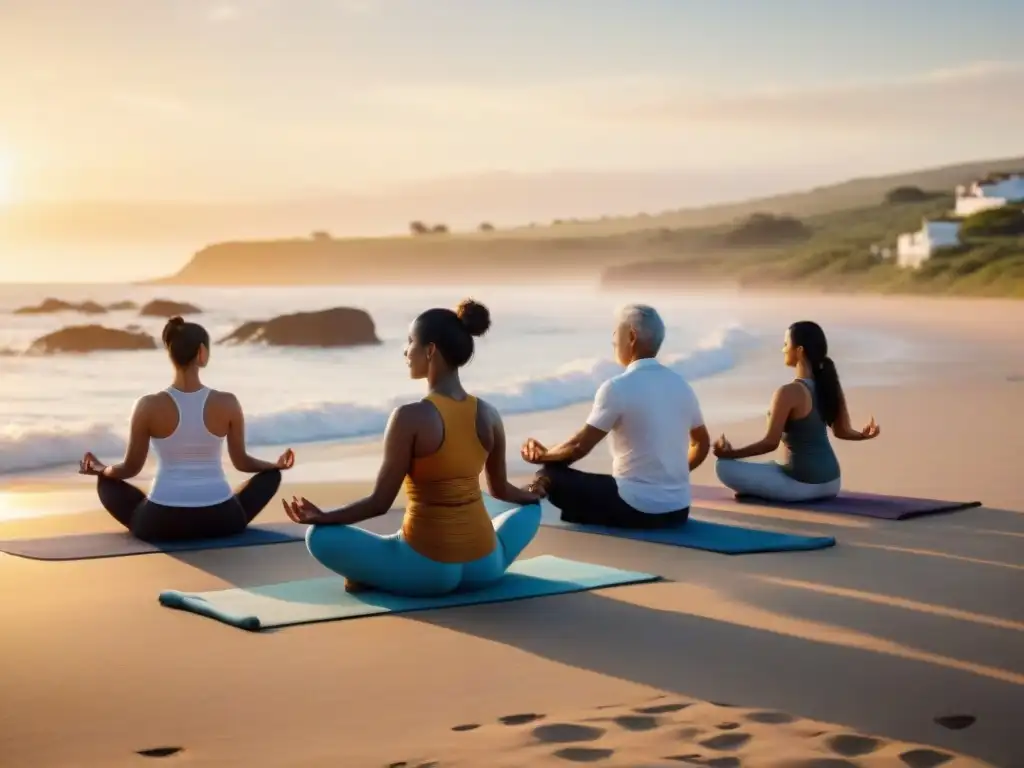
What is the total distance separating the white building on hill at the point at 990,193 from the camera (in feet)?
161

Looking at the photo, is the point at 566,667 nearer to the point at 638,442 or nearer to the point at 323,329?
the point at 638,442

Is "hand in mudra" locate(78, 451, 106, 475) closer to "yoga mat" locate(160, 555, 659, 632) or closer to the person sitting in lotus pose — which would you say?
"yoga mat" locate(160, 555, 659, 632)

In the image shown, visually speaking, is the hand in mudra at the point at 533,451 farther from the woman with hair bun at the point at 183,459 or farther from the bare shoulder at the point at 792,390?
the bare shoulder at the point at 792,390

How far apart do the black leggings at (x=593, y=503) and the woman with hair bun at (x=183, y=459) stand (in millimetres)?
1162

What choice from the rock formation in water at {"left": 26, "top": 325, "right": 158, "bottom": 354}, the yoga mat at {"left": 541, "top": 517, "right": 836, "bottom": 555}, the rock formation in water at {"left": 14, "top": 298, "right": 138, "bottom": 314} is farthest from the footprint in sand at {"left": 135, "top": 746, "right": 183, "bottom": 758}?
the rock formation in water at {"left": 14, "top": 298, "right": 138, "bottom": 314}

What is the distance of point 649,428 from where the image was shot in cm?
593

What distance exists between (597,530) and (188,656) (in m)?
2.41

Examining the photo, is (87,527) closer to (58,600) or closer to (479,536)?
(58,600)

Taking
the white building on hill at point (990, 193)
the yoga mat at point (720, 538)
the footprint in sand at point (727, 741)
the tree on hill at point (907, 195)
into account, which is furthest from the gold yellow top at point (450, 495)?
the tree on hill at point (907, 195)

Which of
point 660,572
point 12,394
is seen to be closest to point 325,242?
point 12,394

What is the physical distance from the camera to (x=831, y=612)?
463 centimetres

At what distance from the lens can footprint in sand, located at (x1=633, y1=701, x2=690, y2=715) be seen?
3438 mm

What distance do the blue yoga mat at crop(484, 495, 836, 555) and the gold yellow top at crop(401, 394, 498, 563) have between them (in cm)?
72

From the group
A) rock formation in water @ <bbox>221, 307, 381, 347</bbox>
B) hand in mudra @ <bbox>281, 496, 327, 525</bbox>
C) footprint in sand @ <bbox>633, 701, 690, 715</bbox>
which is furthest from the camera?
rock formation in water @ <bbox>221, 307, 381, 347</bbox>
